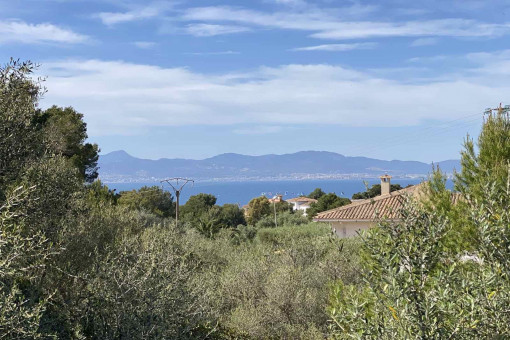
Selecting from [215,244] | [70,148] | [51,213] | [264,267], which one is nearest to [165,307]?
[51,213]

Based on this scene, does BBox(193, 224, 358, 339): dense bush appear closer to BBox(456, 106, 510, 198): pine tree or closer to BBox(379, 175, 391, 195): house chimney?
BBox(456, 106, 510, 198): pine tree

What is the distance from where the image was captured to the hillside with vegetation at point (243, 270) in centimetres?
427

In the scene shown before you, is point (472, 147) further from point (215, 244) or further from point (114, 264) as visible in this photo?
point (215, 244)

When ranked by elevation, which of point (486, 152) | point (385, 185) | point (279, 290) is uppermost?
point (486, 152)

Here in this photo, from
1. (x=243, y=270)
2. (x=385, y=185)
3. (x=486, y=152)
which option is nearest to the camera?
(x=486, y=152)

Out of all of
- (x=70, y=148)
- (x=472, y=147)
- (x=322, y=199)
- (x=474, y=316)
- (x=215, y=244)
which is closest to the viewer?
(x=474, y=316)

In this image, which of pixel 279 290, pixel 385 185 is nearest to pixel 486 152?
pixel 279 290

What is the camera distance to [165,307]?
8617 mm

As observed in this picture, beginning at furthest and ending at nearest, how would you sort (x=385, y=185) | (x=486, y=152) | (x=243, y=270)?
1. (x=385, y=185)
2. (x=243, y=270)
3. (x=486, y=152)

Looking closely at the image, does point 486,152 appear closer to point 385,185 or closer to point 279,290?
point 279,290

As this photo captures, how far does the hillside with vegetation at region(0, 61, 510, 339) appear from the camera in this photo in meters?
4.27

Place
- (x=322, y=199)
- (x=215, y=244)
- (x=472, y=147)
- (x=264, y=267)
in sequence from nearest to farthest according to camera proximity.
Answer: (x=472, y=147) → (x=264, y=267) → (x=215, y=244) → (x=322, y=199)

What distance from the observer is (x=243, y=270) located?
15.0 meters

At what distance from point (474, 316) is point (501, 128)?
32.2 ft
